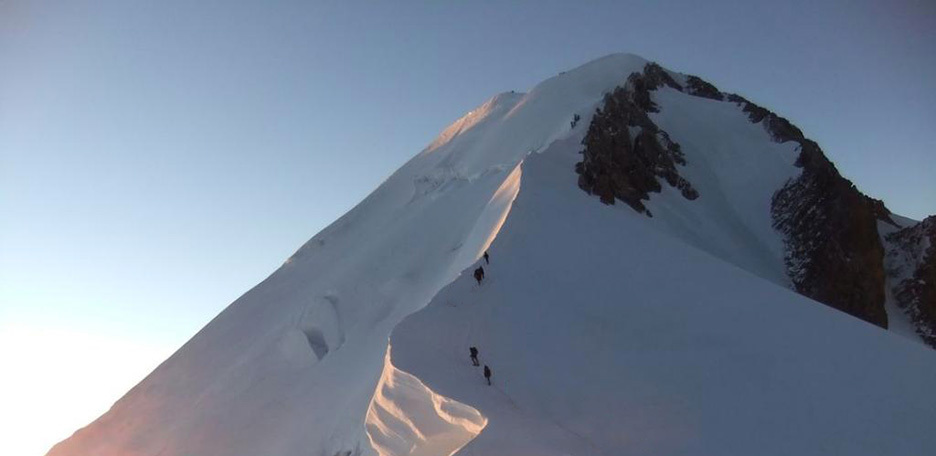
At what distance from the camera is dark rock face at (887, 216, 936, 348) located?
2881 centimetres

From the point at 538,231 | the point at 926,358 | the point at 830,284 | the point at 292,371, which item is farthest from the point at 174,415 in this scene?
the point at 830,284

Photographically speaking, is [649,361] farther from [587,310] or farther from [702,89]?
[702,89]

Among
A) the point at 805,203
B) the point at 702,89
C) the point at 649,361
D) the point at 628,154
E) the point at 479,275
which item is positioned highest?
the point at 702,89

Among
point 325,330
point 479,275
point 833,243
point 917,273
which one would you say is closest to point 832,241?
point 833,243

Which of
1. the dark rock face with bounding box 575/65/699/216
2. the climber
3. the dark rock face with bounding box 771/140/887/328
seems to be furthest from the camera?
the dark rock face with bounding box 771/140/887/328

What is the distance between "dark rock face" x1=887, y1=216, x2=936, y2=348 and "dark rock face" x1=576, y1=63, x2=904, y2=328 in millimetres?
1068

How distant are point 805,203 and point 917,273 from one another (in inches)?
206

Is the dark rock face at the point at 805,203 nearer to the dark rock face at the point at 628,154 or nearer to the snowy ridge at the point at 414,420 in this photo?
the dark rock face at the point at 628,154

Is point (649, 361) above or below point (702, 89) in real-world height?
below

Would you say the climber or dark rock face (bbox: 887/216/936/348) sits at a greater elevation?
dark rock face (bbox: 887/216/936/348)

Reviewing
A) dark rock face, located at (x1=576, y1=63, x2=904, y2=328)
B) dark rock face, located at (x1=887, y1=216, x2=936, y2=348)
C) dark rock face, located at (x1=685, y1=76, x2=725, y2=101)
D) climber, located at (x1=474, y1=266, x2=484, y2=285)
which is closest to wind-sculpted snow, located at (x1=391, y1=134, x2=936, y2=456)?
climber, located at (x1=474, y1=266, x2=484, y2=285)

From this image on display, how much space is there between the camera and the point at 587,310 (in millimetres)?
13922

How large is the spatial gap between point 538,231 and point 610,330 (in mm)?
4793

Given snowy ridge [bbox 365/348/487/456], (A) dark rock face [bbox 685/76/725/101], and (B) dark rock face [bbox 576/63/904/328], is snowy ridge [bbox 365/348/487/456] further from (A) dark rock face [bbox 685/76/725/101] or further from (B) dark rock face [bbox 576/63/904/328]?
(A) dark rock face [bbox 685/76/725/101]
